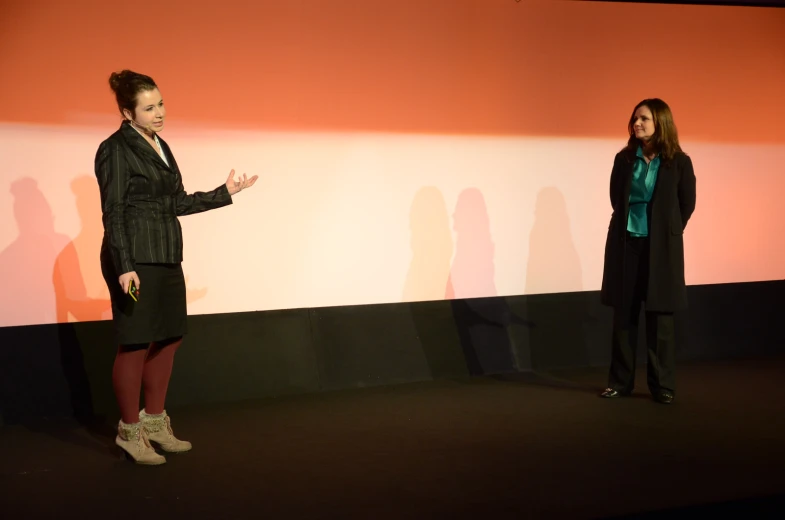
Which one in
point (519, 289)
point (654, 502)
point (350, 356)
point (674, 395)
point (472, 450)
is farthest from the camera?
point (519, 289)

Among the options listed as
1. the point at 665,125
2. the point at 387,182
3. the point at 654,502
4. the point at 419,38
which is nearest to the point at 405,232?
the point at 387,182

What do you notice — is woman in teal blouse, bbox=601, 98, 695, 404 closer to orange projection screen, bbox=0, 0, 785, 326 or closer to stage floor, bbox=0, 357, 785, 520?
stage floor, bbox=0, 357, 785, 520

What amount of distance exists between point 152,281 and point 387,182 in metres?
1.74

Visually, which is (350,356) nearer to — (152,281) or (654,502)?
(152,281)

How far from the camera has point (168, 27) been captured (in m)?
3.92

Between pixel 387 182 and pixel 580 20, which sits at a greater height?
pixel 580 20

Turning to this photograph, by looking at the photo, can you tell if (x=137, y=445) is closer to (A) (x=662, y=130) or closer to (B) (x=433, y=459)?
(B) (x=433, y=459)

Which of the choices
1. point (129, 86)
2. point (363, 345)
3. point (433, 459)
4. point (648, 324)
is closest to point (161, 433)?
point (433, 459)

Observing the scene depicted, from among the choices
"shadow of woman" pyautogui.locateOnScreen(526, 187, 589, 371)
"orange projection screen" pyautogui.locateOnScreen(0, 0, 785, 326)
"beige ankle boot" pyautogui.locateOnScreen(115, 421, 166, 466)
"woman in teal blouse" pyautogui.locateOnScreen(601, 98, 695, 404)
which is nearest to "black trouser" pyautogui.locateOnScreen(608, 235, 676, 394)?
"woman in teal blouse" pyautogui.locateOnScreen(601, 98, 695, 404)

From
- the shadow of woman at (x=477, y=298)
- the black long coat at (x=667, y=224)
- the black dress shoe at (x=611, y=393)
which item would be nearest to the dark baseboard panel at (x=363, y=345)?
the shadow of woman at (x=477, y=298)

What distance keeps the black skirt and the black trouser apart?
196 cm

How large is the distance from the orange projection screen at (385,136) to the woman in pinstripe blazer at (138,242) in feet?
3.33

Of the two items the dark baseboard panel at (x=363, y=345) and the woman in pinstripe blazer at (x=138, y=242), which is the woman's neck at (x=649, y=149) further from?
the woman in pinstripe blazer at (x=138, y=242)

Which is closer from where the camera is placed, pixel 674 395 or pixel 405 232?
pixel 674 395
